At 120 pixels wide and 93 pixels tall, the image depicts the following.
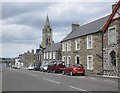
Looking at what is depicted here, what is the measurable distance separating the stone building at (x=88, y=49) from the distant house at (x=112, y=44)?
142 centimetres

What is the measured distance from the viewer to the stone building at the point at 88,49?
36906mm

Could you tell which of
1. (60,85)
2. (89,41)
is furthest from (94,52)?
(60,85)

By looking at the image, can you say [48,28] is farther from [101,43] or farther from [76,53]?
[101,43]

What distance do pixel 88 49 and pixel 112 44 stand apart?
6.60 metres

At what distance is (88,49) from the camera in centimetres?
3972

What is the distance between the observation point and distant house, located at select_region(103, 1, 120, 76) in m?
32.4

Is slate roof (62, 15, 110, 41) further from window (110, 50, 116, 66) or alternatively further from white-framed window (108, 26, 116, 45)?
window (110, 50, 116, 66)

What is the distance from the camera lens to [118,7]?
110 ft

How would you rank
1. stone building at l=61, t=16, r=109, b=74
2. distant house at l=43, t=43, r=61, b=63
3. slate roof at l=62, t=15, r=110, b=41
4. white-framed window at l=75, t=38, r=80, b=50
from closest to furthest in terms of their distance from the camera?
1. stone building at l=61, t=16, r=109, b=74
2. slate roof at l=62, t=15, r=110, b=41
3. white-framed window at l=75, t=38, r=80, b=50
4. distant house at l=43, t=43, r=61, b=63

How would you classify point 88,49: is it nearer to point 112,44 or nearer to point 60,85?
point 112,44

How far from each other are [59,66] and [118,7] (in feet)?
47.1

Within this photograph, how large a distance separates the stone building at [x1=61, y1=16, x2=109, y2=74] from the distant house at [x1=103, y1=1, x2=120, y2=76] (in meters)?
1.42

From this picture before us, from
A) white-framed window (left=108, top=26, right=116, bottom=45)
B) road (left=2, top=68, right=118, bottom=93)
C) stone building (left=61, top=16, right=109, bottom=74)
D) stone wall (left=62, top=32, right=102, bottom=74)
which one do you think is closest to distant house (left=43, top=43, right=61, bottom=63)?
stone building (left=61, top=16, right=109, bottom=74)

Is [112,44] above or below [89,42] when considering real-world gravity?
below
